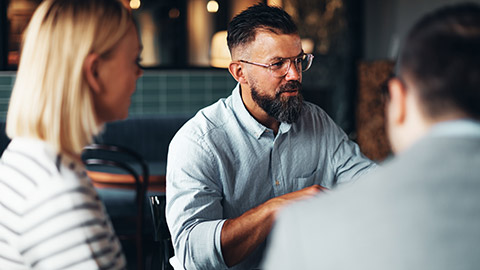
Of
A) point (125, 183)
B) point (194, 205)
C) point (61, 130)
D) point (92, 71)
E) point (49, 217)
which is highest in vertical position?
point (92, 71)

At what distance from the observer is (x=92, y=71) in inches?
38.7

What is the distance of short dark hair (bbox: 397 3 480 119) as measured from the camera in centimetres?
68

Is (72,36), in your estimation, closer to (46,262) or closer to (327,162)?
(46,262)

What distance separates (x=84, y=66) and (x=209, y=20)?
4.31 m

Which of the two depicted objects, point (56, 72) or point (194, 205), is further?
point (194, 205)

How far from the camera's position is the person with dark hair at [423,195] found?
2.05 feet

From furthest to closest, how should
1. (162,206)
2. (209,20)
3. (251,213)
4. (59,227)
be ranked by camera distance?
(209,20)
(162,206)
(251,213)
(59,227)

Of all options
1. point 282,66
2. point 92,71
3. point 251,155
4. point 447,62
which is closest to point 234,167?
point 251,155

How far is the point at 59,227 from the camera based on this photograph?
0.85 metres

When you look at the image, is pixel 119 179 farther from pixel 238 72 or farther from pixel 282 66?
pixel 282 66

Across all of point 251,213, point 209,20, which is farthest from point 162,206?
point 209,20

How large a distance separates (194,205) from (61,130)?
19.7 inches

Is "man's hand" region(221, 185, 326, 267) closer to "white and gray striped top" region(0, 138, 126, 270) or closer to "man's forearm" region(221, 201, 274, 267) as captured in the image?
"man's forearm" region(221, 201, 274, 267)

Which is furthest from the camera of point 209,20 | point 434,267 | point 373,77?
point 209,20
